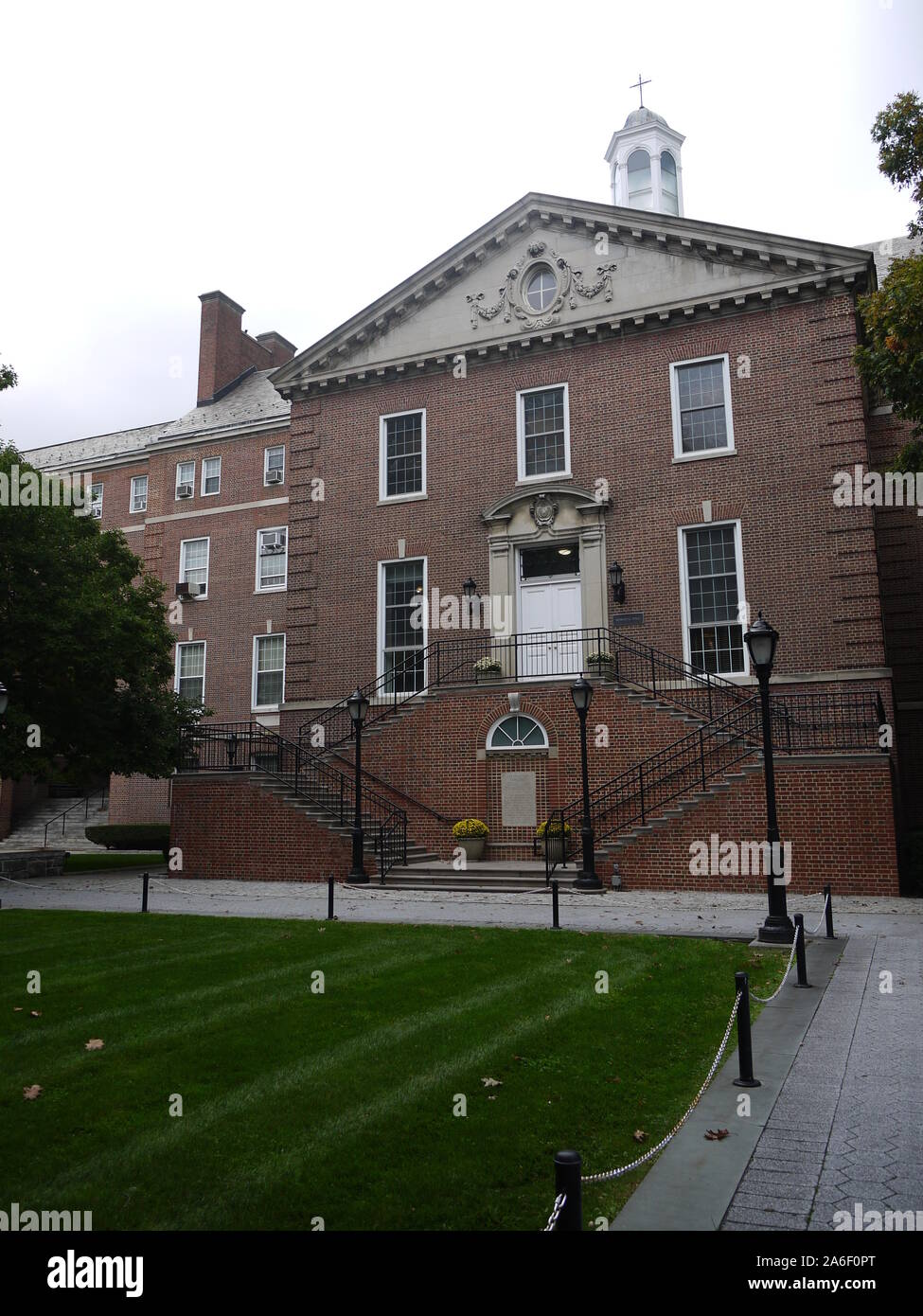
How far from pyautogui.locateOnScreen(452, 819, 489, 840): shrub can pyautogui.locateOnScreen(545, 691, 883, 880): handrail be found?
171cm

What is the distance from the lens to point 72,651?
2205cm

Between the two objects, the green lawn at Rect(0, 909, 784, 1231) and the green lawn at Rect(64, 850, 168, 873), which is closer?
the green lawn at Rect(0, 909, 784, 1231)

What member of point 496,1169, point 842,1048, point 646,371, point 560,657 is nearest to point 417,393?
point 646,371

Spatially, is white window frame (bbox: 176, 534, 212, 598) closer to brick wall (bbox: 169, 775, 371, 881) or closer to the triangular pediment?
the triangular pediment

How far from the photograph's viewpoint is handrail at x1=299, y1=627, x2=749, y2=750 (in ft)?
71.2

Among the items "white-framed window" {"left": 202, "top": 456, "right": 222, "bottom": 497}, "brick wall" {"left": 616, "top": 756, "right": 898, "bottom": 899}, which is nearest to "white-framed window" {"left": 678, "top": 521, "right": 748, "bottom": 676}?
"brick wall" {"left": 616, "top": 756, "right": 898, "bottom": 899}

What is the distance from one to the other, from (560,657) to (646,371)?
7.40m

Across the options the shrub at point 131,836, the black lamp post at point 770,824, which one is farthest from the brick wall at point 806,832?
the shrub at point 131,836

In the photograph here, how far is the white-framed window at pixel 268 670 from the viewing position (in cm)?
3419

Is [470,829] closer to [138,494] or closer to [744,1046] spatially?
[744,1046]

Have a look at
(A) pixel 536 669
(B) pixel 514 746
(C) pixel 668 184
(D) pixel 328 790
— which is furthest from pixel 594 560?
(C) pixel 668 184

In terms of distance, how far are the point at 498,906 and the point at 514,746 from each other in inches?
251

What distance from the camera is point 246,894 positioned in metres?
18.7

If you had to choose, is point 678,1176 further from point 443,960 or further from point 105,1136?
point 443,960
